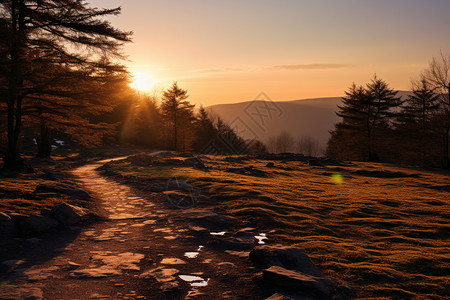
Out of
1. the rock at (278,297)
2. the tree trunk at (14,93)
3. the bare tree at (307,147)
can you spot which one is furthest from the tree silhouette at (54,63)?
the bare tree at (307,147)

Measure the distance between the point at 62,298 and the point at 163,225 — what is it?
151 inches

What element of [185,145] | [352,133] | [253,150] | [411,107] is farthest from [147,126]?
[411,107]

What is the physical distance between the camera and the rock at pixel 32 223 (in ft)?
21.4

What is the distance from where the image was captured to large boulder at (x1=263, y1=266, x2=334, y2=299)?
13.6 feet

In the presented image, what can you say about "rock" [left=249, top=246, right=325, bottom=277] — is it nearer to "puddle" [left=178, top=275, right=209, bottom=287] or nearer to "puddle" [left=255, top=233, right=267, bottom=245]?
"puddle" [left=178, top=275, right=209, bottom=287]

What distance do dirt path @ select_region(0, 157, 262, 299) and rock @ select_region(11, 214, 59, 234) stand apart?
238 millimetres

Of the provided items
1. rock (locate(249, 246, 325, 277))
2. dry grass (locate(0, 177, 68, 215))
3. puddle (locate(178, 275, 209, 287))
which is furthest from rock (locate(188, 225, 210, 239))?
dry grass (locate(0, 177, 68, 215))

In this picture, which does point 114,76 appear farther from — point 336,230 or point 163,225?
point 336,230

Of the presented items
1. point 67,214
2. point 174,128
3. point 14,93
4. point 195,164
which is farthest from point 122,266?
point 174,128

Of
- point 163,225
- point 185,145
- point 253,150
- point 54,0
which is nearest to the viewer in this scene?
point 163,225

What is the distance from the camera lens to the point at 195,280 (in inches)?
184

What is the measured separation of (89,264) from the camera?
515 centimetres

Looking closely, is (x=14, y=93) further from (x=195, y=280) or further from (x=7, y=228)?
(x=195, y=280)

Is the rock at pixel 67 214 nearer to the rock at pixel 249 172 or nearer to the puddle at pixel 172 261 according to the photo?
the puddle at pixel 172 261
